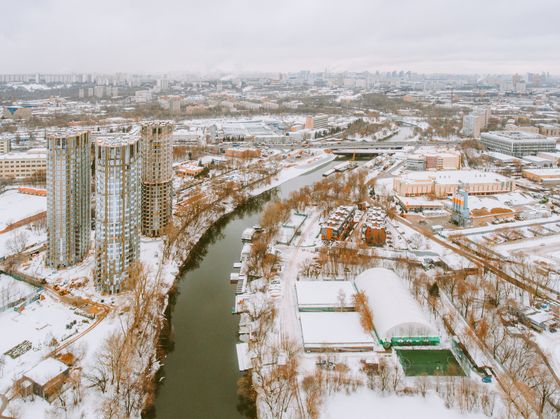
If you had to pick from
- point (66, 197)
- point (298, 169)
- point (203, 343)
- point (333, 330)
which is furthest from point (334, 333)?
point (298, 169)

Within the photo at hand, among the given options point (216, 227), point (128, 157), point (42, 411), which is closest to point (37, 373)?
point (42, 411)

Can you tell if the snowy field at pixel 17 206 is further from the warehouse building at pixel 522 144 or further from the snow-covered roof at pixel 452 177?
the warehouse building at pixel 522 144

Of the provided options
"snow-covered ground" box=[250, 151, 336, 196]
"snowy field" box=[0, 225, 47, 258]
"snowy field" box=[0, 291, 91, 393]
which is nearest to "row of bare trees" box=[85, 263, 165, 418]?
"snowy field" box=[0, 291, 91, 393]

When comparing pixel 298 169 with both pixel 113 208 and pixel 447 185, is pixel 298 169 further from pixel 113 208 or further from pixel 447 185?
pixel 113 208

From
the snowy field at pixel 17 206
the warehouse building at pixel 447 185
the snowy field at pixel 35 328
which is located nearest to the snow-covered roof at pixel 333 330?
the snowy field at pixel 35 328

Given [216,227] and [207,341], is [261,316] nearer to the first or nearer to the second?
[207,341]

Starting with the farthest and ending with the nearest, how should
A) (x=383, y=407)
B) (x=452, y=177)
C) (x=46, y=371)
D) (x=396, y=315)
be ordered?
1. (x=452, y=177)
2. (x=396, y=315)
3. (x=46, y=371)
4. (x=383, y=407)
